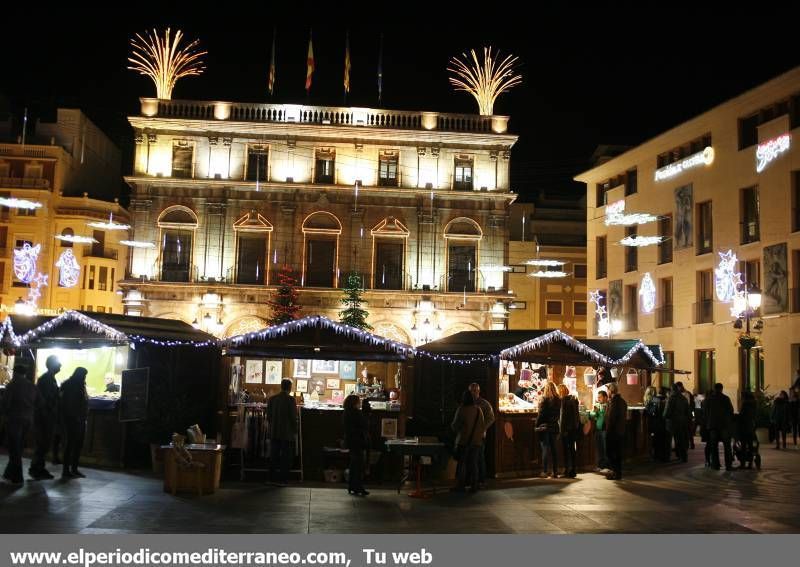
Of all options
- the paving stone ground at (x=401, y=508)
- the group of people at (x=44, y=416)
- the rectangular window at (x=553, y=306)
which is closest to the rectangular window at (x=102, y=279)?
the rectangular window at (x=553, y=306)

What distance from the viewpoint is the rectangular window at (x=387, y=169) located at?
38.7 metres

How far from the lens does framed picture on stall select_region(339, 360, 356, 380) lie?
2291 cm

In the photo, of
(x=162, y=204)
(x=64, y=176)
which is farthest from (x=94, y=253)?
(x=162, y=204)

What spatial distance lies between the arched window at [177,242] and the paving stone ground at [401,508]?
72.4 feet

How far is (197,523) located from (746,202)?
26.3m

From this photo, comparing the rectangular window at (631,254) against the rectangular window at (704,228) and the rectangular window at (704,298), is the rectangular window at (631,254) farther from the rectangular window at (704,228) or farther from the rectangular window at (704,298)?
the rectangular window at (704,298)

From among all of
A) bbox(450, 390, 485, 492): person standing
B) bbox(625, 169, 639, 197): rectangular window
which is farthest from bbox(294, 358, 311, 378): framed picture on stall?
bbox(625, 169, 639, 197): rectangular window

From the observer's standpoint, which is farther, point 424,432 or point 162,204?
point 162,204

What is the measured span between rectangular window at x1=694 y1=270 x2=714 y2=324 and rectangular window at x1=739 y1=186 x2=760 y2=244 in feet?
8.87

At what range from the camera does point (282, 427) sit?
1452 cm

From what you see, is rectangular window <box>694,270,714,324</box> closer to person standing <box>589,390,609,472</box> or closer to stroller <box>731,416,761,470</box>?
stroller <box>731,416,761,470</box>

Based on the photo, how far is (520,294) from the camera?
53.1m

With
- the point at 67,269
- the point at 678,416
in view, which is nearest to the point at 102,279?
the point at 67,269

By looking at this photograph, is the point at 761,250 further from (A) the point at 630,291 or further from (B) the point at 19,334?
(B) the point at 19,334
